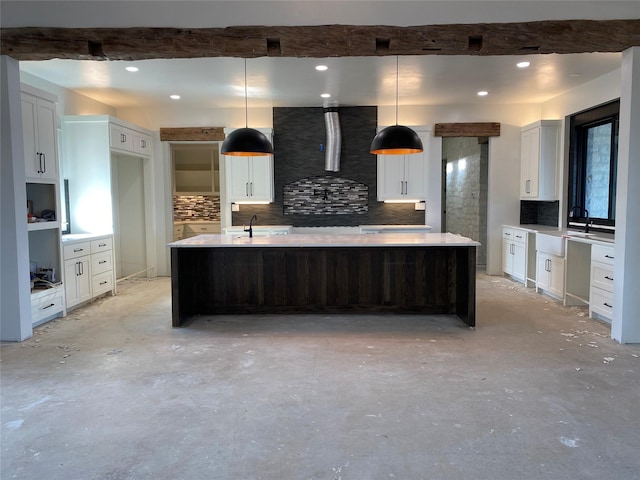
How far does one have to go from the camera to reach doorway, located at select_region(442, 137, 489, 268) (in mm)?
8352

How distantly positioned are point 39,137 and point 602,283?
5833mm

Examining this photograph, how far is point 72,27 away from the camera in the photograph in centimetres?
402

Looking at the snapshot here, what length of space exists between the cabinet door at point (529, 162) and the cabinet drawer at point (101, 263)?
6130 mm

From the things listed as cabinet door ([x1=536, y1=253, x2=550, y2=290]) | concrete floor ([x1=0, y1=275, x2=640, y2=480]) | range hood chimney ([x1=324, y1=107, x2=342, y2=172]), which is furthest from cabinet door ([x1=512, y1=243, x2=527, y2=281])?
range hood chimney ([x1=324, y1=107, x2=342, y2=172])

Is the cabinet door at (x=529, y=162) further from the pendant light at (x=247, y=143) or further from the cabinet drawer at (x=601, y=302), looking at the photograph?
the pendant light at (x=247, y=143)

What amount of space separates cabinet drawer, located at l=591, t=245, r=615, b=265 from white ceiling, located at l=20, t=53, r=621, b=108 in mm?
2018

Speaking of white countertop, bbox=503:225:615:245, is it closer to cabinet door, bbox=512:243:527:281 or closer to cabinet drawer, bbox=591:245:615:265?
cabinet drawer, bbox=591:245:615:265

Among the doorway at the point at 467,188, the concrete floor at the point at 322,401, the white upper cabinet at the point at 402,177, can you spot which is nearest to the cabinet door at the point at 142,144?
the concrete floor at the point at 322,401

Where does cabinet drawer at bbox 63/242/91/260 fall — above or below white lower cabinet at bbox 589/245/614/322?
above

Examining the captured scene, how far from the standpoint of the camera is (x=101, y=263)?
605cm

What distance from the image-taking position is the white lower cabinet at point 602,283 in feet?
15.2

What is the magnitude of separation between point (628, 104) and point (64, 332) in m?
5.50

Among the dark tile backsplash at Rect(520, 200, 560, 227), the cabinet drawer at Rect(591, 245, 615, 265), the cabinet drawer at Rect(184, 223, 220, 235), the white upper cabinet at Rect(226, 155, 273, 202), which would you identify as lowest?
the cabinet drawer at Rect(591, 245, 615, 265)

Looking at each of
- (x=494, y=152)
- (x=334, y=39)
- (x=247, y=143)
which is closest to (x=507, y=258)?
(x=494, y=152)
